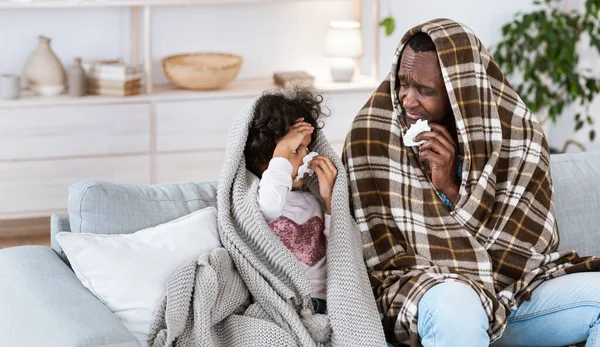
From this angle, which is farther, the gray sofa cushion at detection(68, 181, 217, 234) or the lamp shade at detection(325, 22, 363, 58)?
the lamp shade at detection(325, 22, 363, 58)

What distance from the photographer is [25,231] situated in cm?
→ 434

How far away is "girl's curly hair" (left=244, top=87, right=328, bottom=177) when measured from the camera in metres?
2.32

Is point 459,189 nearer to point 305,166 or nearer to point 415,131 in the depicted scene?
point 415,131

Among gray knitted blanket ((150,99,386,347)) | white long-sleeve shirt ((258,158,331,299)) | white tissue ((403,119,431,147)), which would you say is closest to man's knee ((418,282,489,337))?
gray knitted blanket ((150,99,386,347))

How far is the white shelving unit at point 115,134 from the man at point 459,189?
1882 mm

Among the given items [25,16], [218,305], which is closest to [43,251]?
[218,305]

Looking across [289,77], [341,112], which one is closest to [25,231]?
[289,77]

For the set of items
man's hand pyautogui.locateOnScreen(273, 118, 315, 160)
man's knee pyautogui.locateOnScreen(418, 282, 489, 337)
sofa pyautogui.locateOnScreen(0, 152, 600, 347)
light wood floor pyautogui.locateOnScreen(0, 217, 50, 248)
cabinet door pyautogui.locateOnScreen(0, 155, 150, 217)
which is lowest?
light wood floor pyautogui.locateOnScreen(0, 217, 50, 248)

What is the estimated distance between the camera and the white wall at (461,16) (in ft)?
15.6

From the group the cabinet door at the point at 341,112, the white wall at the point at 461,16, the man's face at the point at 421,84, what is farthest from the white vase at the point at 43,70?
the man's face at the point at 421,84

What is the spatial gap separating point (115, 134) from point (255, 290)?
2.17 m

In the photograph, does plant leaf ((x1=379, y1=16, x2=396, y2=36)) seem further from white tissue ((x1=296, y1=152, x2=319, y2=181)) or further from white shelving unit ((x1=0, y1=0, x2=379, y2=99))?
white tissue ((x1=296, y1=152, x2=319, y2=181))

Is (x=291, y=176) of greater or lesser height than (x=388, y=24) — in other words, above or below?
below

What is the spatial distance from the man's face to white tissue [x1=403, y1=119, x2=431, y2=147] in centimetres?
3
